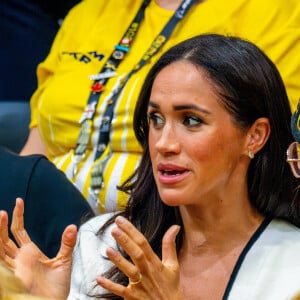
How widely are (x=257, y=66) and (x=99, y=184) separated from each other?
62cm

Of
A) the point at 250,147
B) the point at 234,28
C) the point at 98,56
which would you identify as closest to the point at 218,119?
the point at 250,147

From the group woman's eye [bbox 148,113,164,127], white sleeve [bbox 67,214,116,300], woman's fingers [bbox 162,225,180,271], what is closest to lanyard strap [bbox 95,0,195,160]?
white sleeve [bbox 67,214,116,300]

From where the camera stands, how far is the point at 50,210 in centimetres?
167

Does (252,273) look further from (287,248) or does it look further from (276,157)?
(276,157)

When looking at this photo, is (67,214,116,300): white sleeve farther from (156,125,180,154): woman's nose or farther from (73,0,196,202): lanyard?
(73,0,196,202): lanyard

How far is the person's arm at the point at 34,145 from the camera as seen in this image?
228cm

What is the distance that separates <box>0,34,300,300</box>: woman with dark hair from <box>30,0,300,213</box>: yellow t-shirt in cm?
38

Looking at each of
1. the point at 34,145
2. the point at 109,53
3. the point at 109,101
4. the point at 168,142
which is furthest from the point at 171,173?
the point at 34,145

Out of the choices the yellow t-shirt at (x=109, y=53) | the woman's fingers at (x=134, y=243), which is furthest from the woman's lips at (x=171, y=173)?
the yellow t-shirt at (x=109, y=53)

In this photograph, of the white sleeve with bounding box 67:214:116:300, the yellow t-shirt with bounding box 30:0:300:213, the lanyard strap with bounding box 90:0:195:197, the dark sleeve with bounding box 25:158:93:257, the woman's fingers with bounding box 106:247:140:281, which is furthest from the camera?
the lanyard strap with bounding box 90:0:195:197

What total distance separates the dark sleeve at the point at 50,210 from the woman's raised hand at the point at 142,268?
459mm

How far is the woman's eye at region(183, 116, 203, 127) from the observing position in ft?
4.67

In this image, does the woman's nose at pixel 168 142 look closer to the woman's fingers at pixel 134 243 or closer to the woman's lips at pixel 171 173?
the woman's lips at pixel 171 173

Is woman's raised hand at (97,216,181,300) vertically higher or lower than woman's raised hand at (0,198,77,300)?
higher
